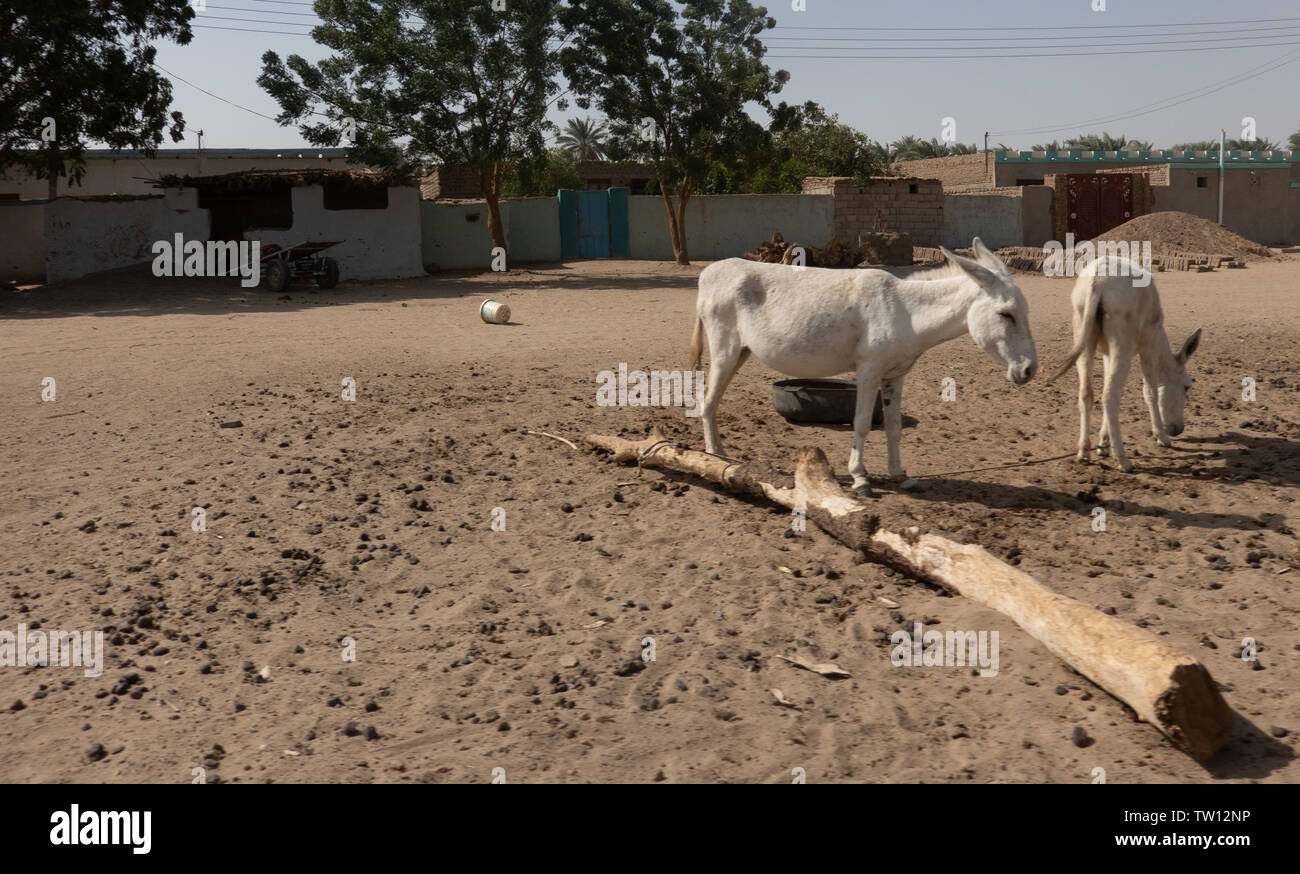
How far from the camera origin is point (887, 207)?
99.2ft

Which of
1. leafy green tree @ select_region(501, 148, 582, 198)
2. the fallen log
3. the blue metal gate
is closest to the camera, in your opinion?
the fallen log

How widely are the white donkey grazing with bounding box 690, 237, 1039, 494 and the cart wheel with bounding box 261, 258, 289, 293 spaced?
51.9 ft

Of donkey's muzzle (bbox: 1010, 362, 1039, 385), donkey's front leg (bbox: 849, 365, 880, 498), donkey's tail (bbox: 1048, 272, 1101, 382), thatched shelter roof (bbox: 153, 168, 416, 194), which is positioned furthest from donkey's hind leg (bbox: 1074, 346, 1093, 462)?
thatched shelter roof (bbox: 153, 168, 416, 194)

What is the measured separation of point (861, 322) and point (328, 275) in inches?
697

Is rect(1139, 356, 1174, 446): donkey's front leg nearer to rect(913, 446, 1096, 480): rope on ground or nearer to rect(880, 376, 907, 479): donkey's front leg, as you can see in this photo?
rect(913, 446, 1096, 480): rope on ground

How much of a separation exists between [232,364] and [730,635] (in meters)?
8.59

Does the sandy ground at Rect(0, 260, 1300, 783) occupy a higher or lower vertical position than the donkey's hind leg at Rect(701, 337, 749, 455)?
lower

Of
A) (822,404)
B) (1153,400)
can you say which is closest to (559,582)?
(822,404)

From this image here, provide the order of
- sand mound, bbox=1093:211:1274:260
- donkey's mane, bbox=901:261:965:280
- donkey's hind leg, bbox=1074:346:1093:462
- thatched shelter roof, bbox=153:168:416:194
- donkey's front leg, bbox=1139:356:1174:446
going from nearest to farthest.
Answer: donkey's mane, bbox=901:261:965:280, donkey's hind leg, bbox=1074:346:1093:462, donkey's front leg, bbox=1139:356:1174:446, thatched shelter roof, bbox=153:168:416:194, sand mound, bbox=1093:211:1274:260

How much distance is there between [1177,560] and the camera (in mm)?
6402

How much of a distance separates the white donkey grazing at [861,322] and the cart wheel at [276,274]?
15.8 metres

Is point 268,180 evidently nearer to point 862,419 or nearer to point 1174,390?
point 862,419

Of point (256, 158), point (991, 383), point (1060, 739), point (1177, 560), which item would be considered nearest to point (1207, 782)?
point (1060, 739)

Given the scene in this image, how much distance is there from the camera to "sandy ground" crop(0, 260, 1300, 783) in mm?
4383
